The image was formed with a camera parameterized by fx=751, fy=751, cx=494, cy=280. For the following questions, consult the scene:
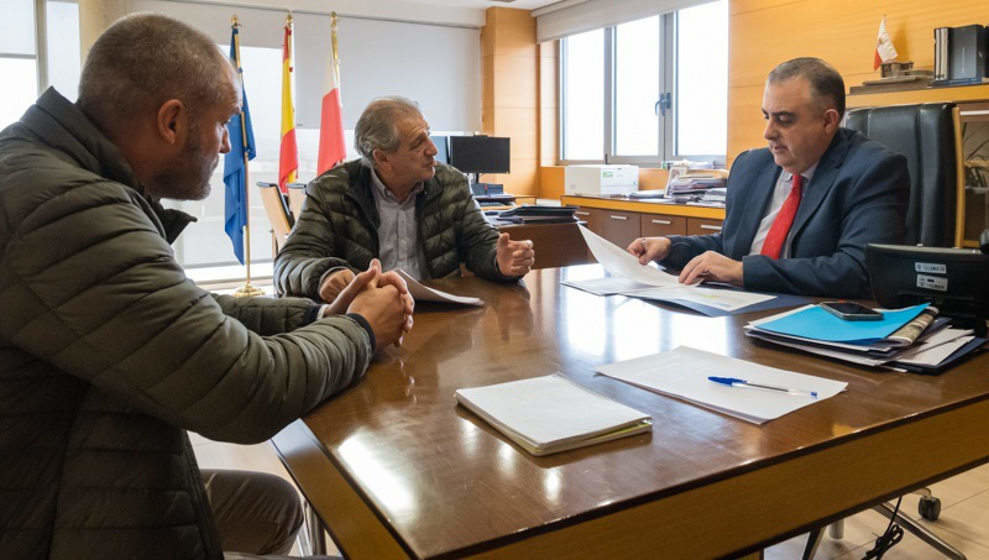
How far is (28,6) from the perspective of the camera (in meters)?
6.06

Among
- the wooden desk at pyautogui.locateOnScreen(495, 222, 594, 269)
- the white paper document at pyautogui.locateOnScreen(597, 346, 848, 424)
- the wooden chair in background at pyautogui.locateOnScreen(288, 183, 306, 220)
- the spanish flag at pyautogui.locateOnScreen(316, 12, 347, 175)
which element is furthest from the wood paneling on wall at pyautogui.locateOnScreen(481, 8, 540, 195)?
the white paper document at pyautogui.locateOnScreen(597, 346, 848, 424)

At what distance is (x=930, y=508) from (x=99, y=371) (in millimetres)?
2289

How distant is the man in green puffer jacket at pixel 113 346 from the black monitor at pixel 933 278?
1.06 metres

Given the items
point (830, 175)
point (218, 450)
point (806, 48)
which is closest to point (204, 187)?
point (830, 175)

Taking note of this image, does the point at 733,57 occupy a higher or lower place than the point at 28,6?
lower

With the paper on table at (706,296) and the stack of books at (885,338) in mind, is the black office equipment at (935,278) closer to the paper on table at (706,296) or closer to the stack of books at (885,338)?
the stack of books at (885,338)

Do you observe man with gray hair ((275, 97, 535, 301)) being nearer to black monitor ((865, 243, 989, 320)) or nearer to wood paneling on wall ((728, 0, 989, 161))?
black monitor ((865, 243, 989, 320))

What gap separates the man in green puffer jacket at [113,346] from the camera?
792 mm

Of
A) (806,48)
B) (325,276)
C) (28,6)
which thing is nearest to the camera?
Result: (325,276)

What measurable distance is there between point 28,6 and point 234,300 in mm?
6117

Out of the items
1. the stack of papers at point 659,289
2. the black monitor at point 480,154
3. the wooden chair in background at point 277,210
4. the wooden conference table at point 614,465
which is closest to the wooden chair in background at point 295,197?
the wooden chair in background at point 277,210

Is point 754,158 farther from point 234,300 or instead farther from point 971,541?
point 234,300

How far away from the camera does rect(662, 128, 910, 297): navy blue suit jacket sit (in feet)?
5.84

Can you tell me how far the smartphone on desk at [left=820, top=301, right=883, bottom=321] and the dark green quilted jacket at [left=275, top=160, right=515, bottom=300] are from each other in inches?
34.3
